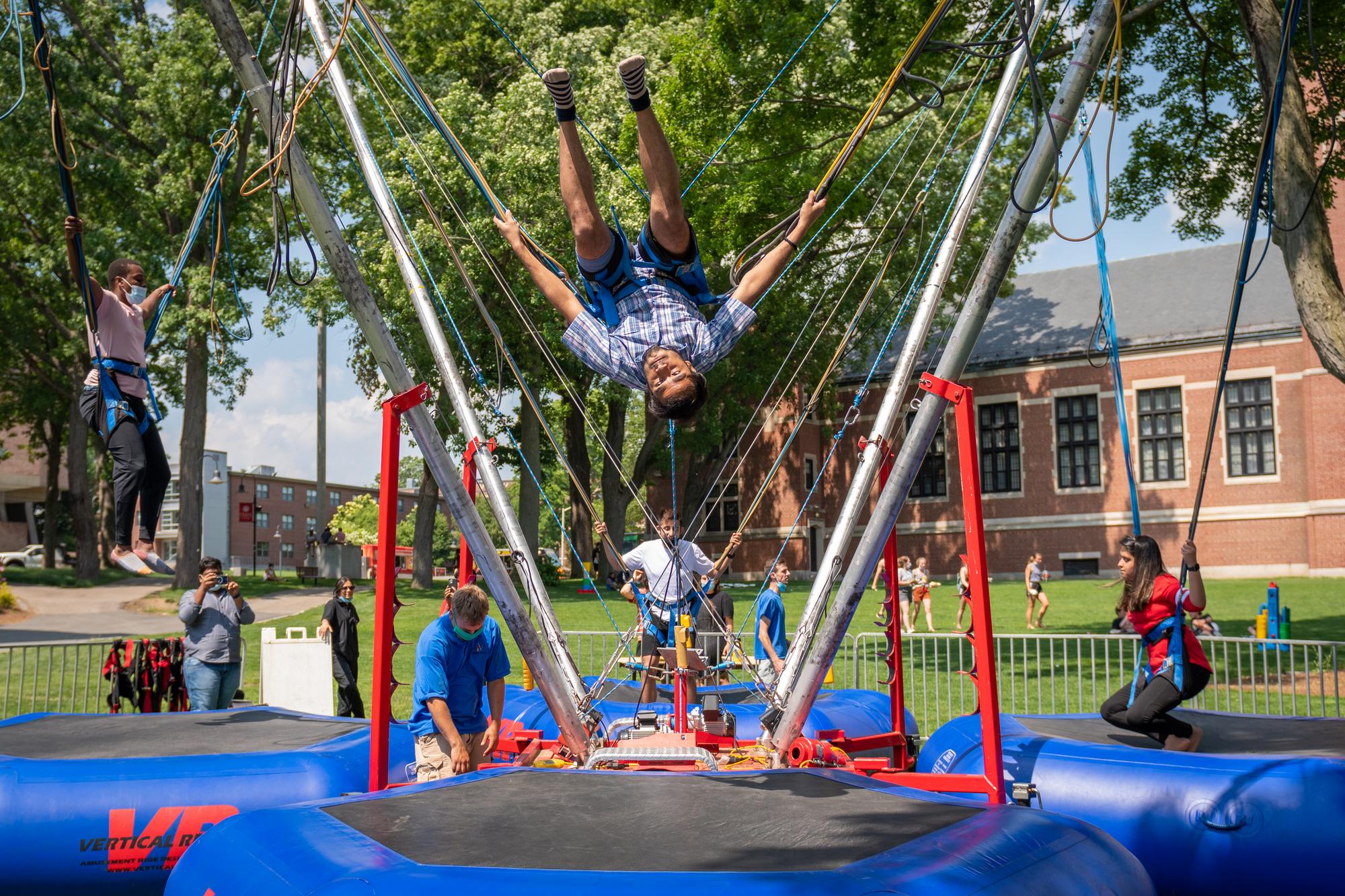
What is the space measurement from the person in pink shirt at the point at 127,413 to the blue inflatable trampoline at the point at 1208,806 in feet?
14.8

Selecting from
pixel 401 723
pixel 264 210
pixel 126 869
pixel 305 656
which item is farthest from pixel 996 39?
pixel 264 210

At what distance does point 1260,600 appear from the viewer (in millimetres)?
25203

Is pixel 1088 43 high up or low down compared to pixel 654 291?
up

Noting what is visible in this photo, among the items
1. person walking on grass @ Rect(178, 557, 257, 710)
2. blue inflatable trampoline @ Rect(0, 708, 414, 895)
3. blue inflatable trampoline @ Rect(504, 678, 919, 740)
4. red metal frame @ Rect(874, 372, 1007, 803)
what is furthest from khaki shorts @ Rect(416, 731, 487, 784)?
person walking on grass @ Rect(178, 557, 257, 710)

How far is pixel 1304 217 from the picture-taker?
359 inches

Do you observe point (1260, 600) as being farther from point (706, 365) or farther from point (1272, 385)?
point (706, 365)

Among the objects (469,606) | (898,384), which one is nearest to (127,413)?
(469,606)

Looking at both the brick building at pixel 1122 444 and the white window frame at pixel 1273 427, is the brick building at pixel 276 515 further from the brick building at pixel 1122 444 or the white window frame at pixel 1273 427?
the white window frame at pixel 1273 427

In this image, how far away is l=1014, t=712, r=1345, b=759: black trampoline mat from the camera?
6.40 m

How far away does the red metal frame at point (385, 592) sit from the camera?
16.6 feet

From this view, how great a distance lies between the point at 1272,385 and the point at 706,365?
3357 cm

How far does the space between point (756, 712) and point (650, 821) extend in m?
5.01

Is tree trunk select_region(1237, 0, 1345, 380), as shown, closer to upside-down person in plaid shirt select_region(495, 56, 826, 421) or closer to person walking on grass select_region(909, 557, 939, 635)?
upside-down person in plaid shirt select_region(495, 56, 826, 421)

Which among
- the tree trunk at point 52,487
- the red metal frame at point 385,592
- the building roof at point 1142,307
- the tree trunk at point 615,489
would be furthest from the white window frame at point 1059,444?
the red metal frame at point 385,592
